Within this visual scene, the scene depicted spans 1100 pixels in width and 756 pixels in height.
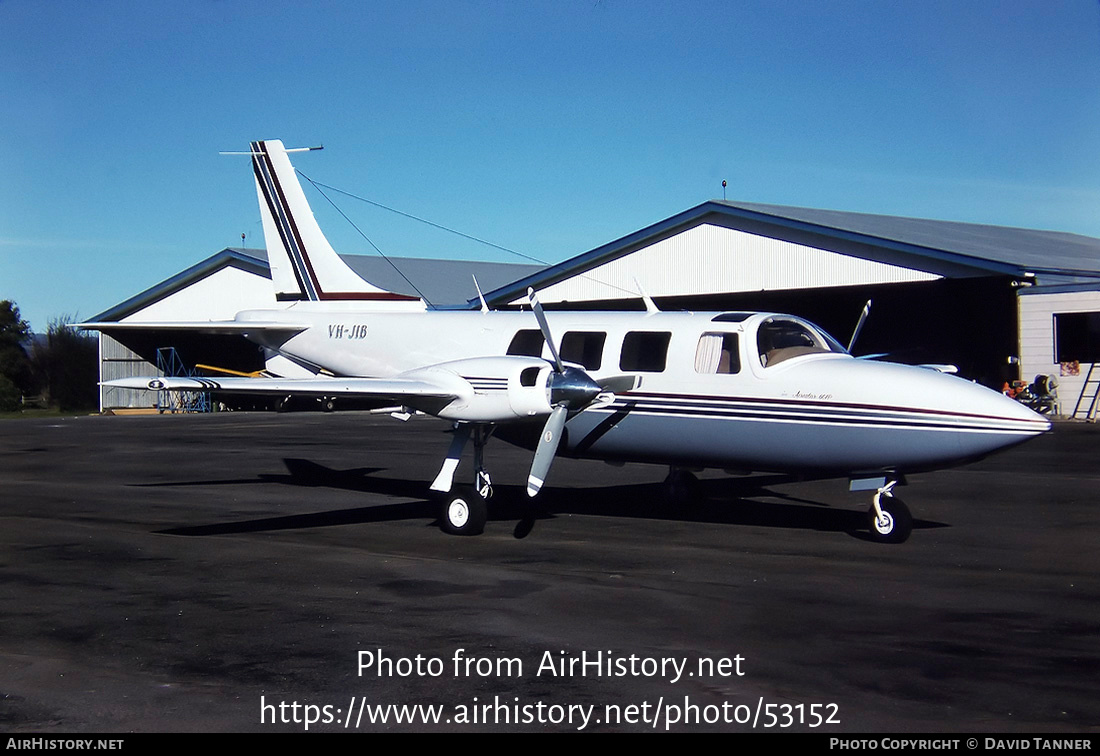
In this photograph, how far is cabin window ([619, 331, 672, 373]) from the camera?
534 inches

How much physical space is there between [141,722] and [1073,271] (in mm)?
33448

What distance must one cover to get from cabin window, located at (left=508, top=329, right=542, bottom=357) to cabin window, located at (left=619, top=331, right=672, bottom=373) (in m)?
1.19

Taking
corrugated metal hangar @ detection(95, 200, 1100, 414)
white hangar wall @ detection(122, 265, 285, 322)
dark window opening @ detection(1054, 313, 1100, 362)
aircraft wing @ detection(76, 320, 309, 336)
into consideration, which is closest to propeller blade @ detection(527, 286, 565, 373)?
aircraft wing @ detection(76, 320, 309, 336)

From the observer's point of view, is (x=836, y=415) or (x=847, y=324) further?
(x=847, y=324)

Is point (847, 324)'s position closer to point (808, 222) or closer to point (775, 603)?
point (808, 222)

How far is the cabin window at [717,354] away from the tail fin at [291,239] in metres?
6.74

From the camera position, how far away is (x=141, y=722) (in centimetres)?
611

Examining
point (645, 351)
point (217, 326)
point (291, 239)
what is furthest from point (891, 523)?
point (291, 239)

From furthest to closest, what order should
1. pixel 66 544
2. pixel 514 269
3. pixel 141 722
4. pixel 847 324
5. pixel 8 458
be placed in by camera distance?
pixel 514 269 < pixel 847 324 < pixel 8 458 < pixel 66 544 < pixel 141 722

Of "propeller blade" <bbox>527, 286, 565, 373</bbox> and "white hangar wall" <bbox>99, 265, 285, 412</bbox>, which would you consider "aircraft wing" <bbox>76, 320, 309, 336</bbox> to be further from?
"white hangar wall" <bbox>99, 265, 285, 412</bbox>

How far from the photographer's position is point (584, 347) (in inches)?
559

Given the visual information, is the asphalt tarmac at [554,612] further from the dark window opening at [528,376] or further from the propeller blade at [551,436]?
the dark window opening at [528,376]

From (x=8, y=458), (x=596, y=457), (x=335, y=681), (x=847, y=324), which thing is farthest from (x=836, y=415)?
(x=847, y=324)

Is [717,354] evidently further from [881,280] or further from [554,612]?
[881,280]
